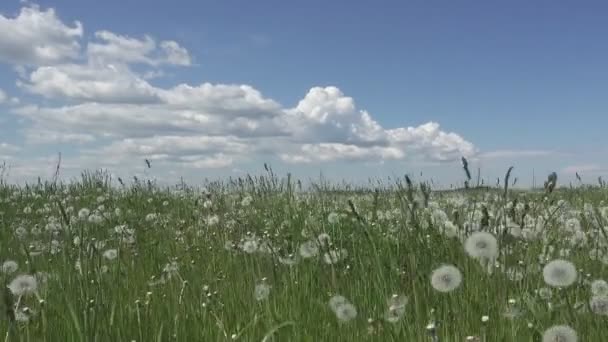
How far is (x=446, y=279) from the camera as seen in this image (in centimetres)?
403

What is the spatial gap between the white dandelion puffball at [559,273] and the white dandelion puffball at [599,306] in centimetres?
24

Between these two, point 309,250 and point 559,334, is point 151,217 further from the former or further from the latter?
point 559,334

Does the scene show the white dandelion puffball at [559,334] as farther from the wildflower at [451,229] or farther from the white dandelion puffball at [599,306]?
the wildflower at [451,229]

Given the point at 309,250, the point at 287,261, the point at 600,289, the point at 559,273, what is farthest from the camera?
the point at 309,250

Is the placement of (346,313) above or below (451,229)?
below

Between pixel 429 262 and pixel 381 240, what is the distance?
51.5 inches

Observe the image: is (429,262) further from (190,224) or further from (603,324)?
(190,224)

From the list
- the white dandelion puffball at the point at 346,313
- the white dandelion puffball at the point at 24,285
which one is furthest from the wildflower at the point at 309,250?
the white dandelion puffball at the point at 24,285

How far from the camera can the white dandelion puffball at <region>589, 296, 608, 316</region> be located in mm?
3975

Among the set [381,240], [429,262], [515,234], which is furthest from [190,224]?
→ [515,234]

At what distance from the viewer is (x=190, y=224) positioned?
37.9 ft

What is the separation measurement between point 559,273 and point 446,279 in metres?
0.66

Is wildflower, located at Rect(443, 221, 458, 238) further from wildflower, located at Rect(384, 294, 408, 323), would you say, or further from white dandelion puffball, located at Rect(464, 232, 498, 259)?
wildflower, located at Rect(384, 294, 408, 323)

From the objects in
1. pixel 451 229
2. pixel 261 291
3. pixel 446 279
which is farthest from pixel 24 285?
pixel 451 229
